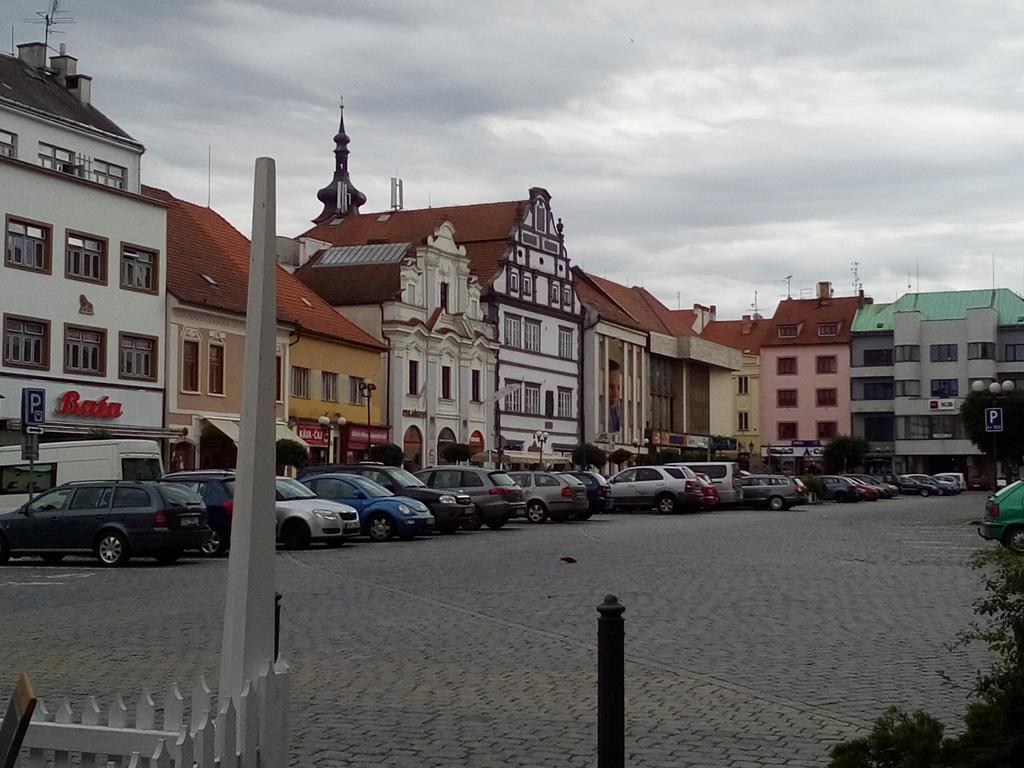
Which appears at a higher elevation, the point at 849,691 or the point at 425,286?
the point at 425,286

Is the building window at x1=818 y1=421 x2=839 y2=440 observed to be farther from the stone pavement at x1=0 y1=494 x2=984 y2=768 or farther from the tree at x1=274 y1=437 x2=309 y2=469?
the stone pavement at x1=0 y1=494 x2=984 y2=768

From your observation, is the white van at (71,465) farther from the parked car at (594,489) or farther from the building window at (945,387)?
the building window at (945,387)

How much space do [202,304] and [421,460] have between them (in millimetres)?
20793

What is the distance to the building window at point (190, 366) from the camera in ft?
169

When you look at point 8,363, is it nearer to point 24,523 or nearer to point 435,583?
point 24,523

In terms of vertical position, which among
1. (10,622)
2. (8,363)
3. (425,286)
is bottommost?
(10,622)

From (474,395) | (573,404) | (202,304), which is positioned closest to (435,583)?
(202,304)

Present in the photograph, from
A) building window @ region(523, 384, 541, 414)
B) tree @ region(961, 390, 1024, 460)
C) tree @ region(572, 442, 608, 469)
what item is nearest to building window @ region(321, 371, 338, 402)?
tree @ region(572, 442, 608, 469)

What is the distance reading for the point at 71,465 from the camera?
113 ft

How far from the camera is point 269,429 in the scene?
6.36 m

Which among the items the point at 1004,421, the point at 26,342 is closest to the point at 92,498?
the point at 26,342

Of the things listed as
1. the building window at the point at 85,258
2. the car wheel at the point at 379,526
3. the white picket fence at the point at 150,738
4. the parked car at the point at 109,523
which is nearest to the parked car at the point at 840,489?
the building window at the point at 85,258

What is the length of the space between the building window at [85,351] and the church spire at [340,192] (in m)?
60.2

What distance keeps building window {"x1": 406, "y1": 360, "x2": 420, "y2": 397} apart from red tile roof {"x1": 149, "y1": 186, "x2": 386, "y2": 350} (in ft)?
9.97
